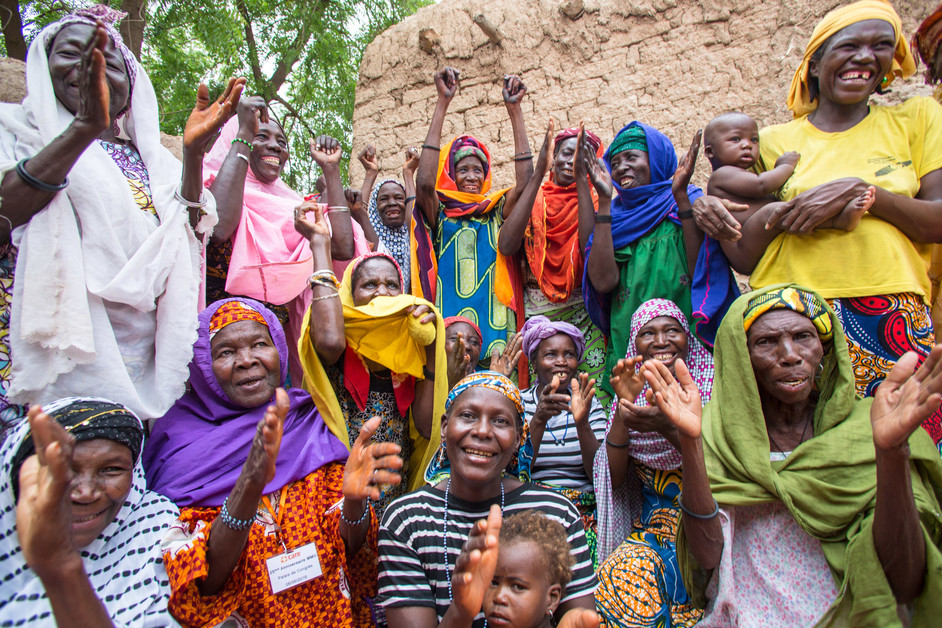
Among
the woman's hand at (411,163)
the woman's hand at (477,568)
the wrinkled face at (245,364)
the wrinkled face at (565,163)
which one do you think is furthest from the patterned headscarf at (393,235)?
the woman's hand at (477,568)

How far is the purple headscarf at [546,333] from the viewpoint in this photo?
3377 mm

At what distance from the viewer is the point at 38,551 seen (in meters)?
1.42

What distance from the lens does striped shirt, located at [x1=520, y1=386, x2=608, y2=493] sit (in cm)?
294

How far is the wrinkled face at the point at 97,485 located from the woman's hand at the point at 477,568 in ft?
3.85

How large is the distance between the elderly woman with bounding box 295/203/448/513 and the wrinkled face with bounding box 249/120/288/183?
68cm

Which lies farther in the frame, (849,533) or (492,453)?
(492,453)

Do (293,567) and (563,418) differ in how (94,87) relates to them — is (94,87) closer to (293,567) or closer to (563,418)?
(293,567)

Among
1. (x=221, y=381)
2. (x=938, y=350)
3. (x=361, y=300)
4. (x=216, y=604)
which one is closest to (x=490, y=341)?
(x=361, y=300)

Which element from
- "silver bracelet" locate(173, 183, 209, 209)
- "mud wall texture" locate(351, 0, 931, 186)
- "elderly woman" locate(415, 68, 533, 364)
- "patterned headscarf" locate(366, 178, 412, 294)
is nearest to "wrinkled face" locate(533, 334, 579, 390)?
"elderly woman" locate(415, 68, 533, 364)

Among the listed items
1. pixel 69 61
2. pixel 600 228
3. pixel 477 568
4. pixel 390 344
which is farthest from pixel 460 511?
pixel 69 61

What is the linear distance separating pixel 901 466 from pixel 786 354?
569mm

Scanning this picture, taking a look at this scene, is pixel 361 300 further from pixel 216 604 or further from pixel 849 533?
pixel 849 533

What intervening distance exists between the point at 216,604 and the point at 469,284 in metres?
2.52

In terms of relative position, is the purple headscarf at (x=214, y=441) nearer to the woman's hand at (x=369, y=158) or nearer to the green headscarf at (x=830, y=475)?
the green headscarf at (x=830, y=475)
